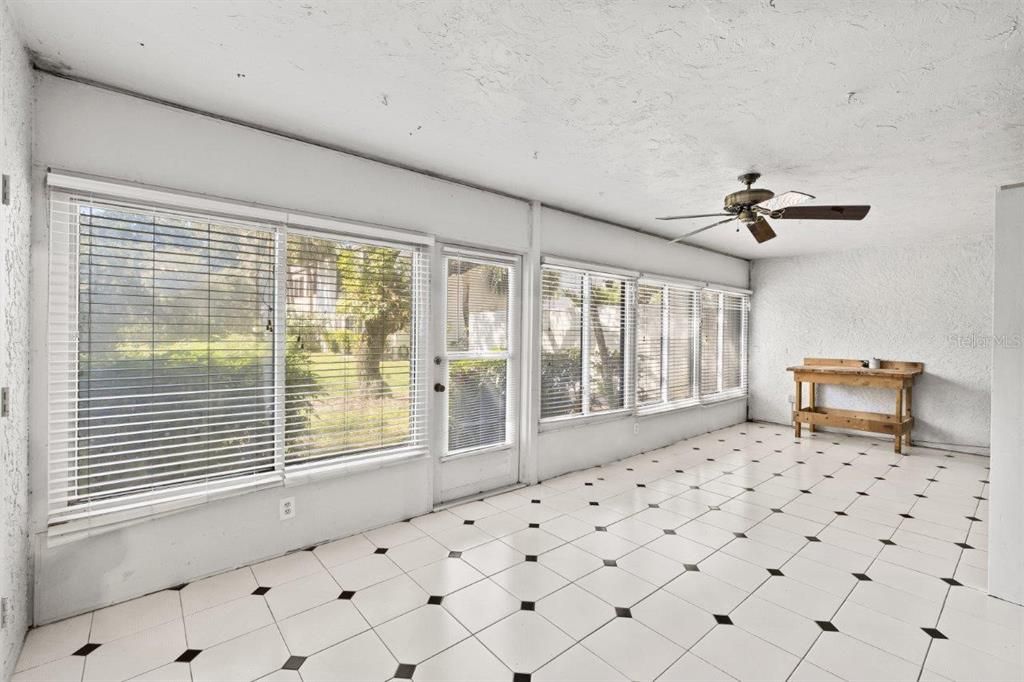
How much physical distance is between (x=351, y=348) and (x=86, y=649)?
1.93 meters

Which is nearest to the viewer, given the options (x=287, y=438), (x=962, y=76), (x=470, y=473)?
(x=962, y=76)

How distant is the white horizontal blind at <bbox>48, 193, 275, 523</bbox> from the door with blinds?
131 cm

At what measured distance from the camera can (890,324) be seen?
623cm

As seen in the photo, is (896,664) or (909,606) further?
(909,606)

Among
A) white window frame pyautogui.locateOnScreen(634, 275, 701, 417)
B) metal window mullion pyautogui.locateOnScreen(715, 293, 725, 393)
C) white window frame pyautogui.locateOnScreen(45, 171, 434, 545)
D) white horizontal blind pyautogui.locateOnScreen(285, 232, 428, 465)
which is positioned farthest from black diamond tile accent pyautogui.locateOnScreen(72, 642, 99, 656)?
metal window mullion pyautogui.locateOnScreen(715, 293, 725, 393)

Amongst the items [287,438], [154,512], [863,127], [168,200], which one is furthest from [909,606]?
[168,200]

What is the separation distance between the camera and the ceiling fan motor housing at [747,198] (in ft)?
10.4

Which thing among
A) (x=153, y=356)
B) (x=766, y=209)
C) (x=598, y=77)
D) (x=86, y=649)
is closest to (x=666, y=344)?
(x=766, y=209)

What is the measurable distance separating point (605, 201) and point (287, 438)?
3.27 m

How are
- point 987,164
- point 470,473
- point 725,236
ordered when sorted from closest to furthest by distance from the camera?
1. point 987,164
2. point 470,473
3. point 725,236

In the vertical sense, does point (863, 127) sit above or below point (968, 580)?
above

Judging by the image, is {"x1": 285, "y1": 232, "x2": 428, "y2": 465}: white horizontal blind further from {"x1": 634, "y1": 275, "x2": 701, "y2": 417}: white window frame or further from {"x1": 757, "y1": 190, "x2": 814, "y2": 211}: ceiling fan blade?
{"x1": 634, "y1": 275, "x2": 701, "y2": 417}: white window frame

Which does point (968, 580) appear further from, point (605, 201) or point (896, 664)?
point (605, 201)

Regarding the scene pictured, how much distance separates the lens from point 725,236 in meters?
5.72
